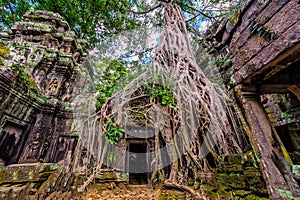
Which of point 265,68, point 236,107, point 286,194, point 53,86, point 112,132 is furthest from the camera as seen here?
point 53,86

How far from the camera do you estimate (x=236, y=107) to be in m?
1.33

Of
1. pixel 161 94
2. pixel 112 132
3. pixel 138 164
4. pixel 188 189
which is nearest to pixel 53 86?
pixel 112 132

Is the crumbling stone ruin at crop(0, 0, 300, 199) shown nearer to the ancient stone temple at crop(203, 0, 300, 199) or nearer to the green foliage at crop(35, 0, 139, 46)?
the ancient stone temple at crop(203, 0, 300, 199)

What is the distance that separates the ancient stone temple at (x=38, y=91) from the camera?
3.35 m

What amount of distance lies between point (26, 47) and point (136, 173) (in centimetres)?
631

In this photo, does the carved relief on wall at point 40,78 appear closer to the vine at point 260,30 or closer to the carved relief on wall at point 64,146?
the carved relief on wall at point 64,146

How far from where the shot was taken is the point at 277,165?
3.36 feet

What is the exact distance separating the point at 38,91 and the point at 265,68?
5.13 meters

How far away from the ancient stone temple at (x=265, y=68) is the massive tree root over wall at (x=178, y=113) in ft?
4.54

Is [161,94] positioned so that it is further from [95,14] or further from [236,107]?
[95,14]

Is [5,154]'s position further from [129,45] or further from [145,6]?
[145,6]

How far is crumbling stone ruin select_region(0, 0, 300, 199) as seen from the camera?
977mm

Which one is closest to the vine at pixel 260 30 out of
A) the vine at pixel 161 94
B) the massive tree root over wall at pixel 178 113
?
the massive tree root over wall at pixel 178 113

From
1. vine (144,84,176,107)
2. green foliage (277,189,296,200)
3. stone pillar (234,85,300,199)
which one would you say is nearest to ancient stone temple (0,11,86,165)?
vine (144,84,176,107)
